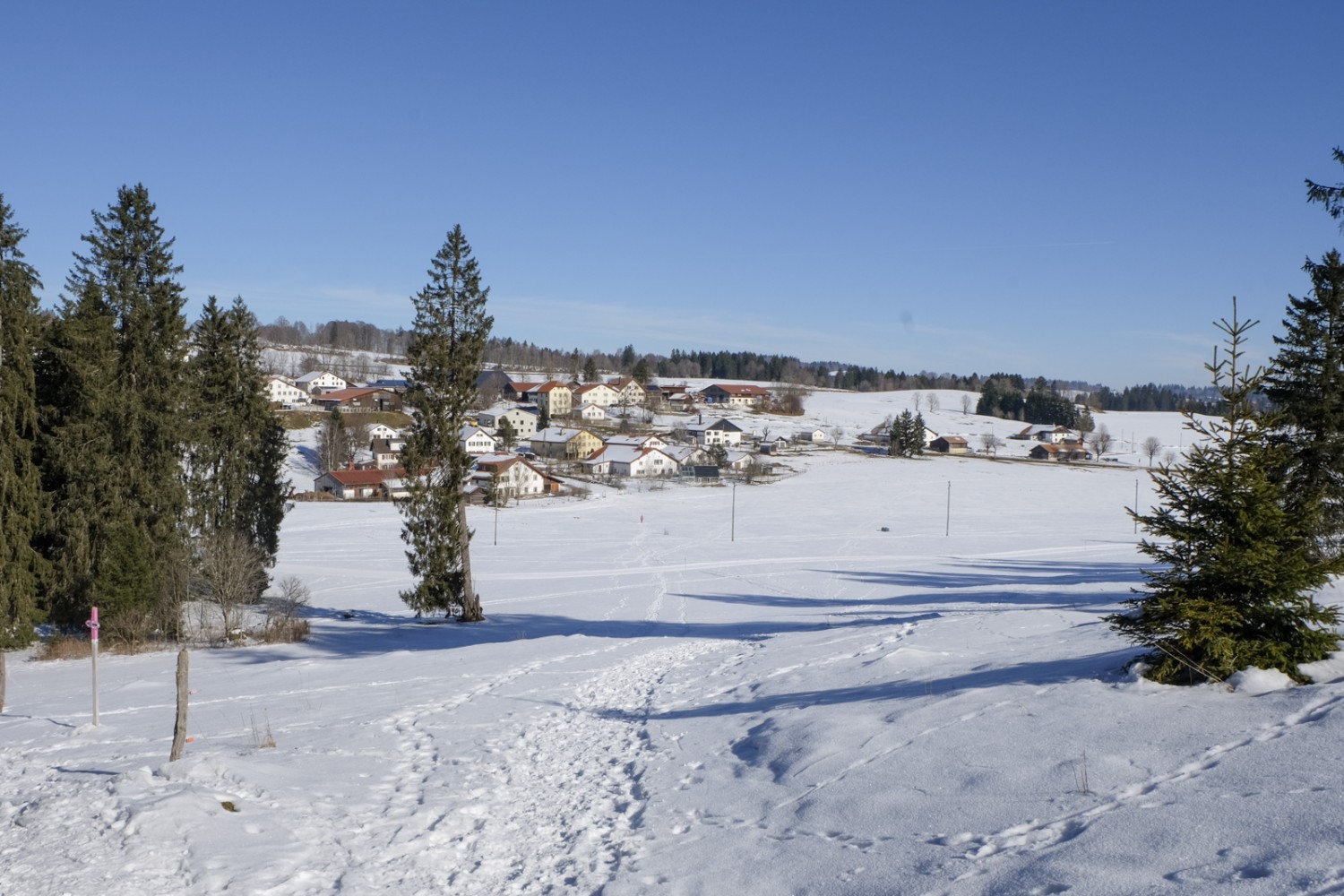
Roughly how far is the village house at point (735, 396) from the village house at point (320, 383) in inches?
2716

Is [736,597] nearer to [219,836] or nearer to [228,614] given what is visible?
[228,614]

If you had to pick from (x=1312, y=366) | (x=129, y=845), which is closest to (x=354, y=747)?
(x=129, y=845)

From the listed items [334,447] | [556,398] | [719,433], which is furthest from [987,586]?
[556,398]

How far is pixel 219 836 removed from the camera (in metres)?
7.97

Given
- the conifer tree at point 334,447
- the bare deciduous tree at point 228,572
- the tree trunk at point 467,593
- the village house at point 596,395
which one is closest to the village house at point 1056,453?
the village house at point 596,395

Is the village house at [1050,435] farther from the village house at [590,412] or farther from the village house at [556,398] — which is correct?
the village house at [556,398]

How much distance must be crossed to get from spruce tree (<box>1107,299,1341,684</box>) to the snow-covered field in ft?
1.68

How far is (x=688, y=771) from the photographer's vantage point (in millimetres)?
10055

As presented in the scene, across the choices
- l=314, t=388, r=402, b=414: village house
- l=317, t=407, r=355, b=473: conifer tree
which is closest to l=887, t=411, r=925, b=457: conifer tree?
l=317, t=407, r=355, b=473: conifer tree

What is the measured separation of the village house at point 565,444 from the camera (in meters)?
114

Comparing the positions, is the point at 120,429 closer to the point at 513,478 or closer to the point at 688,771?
the point at 688,771

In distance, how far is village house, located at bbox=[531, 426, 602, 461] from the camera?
4500 inches

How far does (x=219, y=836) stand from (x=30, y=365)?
22335mm

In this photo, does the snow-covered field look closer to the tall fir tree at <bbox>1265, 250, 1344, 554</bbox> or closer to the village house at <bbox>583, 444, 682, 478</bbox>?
the tall fir tree at <bbox>1265, 250, 1344, 554</bbox>
